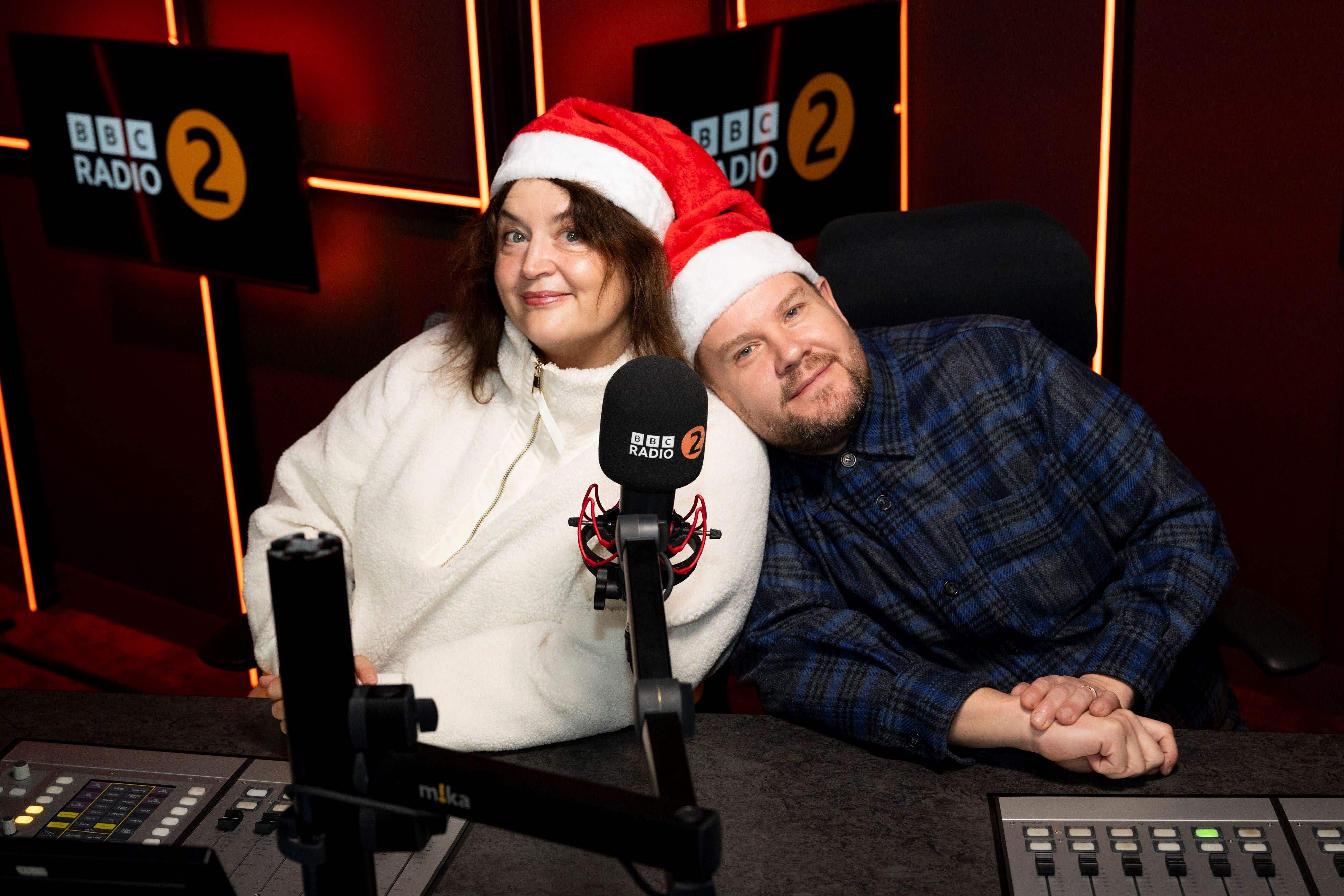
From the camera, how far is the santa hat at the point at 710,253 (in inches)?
63.3

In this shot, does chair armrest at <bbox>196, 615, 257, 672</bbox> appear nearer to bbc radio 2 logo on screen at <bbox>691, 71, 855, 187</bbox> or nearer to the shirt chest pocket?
the shirt chest pocket

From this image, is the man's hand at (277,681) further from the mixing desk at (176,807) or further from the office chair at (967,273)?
the office chair at (967,273)

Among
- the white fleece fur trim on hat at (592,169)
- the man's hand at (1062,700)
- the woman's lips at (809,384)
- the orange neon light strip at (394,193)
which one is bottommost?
the man's hand at (1062,700)

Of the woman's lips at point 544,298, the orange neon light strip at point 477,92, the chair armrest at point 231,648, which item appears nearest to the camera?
the woman's lips at point 544,298

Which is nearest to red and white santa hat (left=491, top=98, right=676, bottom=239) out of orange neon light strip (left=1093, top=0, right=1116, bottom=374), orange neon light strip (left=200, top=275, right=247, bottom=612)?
orange neon light strip (left=1093, top=0, right=1116, bottom=374)

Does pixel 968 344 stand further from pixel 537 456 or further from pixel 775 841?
pixel 775 841

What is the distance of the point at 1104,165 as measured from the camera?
2812mm

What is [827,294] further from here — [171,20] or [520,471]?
[171,20]

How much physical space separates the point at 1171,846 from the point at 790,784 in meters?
0.36

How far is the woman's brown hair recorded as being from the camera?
155 centimetres

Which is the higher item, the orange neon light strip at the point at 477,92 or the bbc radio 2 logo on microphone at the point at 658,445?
the orange neon light strip at the point at 477,92

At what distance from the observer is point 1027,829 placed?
1120mm

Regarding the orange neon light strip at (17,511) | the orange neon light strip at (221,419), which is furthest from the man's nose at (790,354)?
the orange neon light strip at (17,511)

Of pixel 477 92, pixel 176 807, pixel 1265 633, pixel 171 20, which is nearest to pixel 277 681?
pixel 176 807
